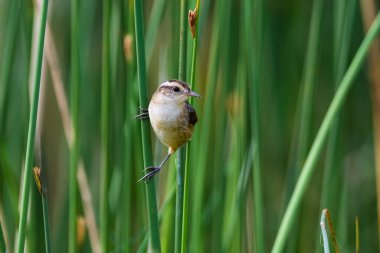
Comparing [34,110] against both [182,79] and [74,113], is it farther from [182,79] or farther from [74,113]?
[74,113]

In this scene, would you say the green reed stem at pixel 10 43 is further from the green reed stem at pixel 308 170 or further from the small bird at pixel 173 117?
the green reed stem at pixel 308 170

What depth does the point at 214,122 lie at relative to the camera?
10.8ft

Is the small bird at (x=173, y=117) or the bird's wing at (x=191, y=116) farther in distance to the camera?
the bird's wing at (x=191, y=116)

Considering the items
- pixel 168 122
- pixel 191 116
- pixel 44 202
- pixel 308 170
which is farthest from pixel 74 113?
pixel 308 170

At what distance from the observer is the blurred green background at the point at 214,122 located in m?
2.22

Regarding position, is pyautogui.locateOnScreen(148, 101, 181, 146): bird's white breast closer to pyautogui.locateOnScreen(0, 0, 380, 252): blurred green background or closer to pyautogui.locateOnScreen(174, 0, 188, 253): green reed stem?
pyautogui.locateOnScreen(0, 0, 380, 252): blurred green background

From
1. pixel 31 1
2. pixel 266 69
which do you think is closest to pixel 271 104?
pixel 266 69

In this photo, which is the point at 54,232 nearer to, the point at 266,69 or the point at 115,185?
the point at 115,185

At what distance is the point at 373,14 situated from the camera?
2.74 meters

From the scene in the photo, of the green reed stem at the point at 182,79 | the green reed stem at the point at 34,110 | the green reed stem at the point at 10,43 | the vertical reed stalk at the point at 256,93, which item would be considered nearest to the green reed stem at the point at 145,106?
the green reed stem at the point at 182,79

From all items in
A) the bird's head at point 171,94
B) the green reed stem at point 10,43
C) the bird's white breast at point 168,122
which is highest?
the green reed stem at point 10,43

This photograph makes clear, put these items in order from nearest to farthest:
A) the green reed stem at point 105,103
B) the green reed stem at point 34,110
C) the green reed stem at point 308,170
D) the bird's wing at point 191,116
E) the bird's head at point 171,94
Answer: the green reed stem at point 34,110 → the green reed stem at point 308,170 → the green reed stem at point 105,103 → the bird's head at point 171,94 → the bird's wing at point 191,116

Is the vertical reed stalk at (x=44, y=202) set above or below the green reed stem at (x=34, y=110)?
below

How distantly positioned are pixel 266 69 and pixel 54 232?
127cm
